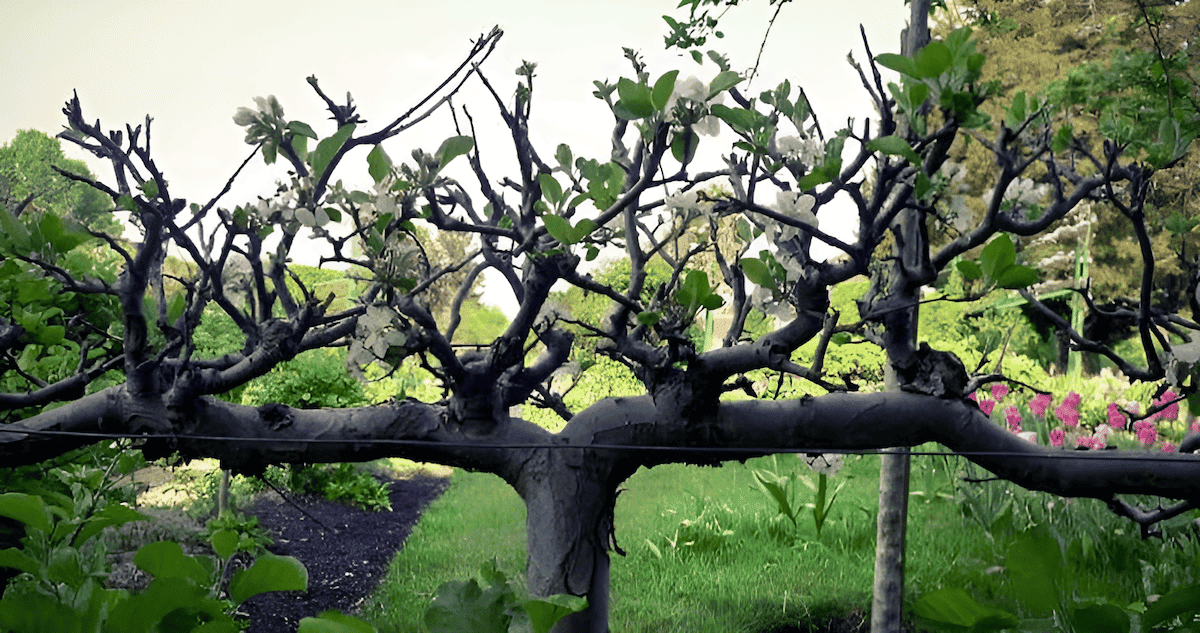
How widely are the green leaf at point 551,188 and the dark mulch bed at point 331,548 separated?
2.31m

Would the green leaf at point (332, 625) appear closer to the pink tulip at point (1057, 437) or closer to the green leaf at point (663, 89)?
the green leaf at point (663, 89)

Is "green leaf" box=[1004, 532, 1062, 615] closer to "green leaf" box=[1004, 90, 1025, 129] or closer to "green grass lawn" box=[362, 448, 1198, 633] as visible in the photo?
"green leaf" box=[1004, 90, 1025, 129]

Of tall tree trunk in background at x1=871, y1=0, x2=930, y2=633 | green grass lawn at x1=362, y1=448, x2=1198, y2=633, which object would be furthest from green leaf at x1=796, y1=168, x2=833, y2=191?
green grass lawn at x1=362, y1=448, x2=1198, y2=633

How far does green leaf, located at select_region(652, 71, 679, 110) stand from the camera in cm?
78

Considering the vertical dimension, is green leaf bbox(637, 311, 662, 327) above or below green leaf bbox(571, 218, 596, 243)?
below

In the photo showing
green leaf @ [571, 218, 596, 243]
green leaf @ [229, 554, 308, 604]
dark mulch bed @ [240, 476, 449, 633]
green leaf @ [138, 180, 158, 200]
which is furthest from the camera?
dark mulch bed @ [240, 476, 449, 633]

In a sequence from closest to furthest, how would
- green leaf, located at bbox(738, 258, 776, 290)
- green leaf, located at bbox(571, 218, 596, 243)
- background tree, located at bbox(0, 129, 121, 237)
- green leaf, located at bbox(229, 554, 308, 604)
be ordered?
1. green leaf, located at bbox(229, 554, 308, 604)
2. green leaf, located at bbox(571, 218, 596, 243)
3. green leaf, located at bbox(738, 258, 776, 290)
4. background tree, located at bbox(0, 129, 121, 237)

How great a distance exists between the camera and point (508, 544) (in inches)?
159

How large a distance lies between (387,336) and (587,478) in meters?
0.41

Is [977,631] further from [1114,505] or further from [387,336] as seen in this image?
[1114,505]

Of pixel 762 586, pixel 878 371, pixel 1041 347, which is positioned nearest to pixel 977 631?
pixel 762 586

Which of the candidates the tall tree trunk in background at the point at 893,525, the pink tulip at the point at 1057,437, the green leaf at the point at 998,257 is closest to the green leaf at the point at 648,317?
the green leaf at the point at 998,257

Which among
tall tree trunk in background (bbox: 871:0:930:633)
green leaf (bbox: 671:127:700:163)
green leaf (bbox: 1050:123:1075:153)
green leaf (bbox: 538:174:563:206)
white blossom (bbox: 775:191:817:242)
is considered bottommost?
tall tree trunk in background (bbox: 871:0:930:633)

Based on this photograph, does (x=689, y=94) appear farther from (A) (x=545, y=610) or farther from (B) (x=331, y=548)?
(B) (x=331, y=548)
